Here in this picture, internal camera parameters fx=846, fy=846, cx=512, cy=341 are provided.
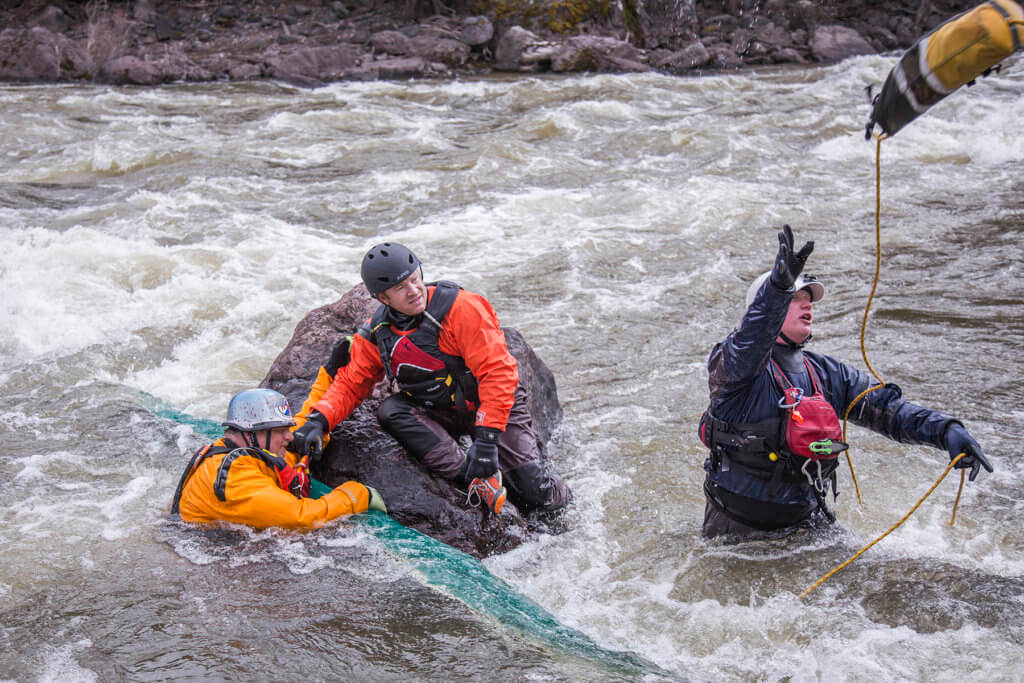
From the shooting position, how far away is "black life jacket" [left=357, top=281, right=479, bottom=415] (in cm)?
459

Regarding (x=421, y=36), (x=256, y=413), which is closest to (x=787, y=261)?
(x=256, y=413)

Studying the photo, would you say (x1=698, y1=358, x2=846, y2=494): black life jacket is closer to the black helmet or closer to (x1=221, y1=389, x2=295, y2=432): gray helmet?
the black helmet

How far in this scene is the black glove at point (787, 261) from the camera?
3414 mm

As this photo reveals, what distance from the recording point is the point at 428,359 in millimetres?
4660

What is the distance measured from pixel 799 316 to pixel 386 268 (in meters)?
2.05

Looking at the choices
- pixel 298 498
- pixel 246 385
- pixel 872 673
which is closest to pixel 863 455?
pixel 872 673

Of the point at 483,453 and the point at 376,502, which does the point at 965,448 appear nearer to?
the point at 483,453

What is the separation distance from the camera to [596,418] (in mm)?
6742

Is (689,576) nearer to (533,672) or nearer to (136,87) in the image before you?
(533,672)

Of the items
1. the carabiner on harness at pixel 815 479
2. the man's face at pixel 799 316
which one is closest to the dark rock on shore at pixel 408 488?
the carabiner on harness at pixel 815 479

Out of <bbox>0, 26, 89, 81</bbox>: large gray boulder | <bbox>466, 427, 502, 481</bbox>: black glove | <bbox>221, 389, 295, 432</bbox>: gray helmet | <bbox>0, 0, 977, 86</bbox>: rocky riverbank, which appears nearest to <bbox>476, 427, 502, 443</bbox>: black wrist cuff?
<bbox>466, 427, 502, 481</bbox>: black glove

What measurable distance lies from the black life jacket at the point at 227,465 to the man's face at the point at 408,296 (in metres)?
1.02

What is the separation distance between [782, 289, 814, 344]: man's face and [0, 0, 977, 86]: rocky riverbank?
65.6 feet

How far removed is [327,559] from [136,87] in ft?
67.8
